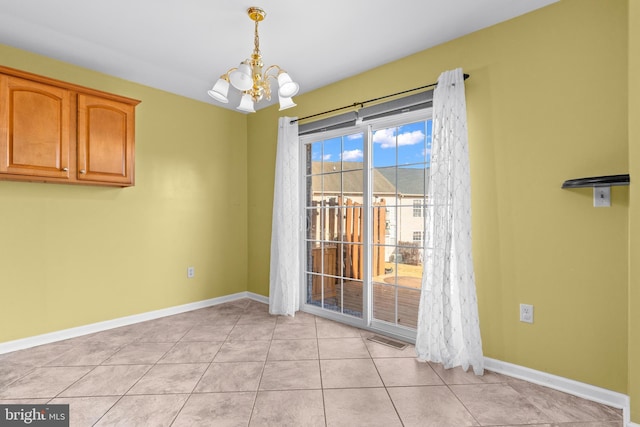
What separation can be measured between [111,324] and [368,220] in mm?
2710

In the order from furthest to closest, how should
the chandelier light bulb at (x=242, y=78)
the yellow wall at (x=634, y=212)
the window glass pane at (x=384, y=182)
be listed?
1. the window glass pane at (x=384, y=182)
2. the chandelier light bulb at (x=242, y=78)
3. the yellow wall at (x=634, y=212)

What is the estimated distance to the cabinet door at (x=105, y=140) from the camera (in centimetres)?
270

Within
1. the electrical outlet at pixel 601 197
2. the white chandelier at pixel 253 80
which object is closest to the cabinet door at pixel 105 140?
the white chandelier at pixel 253 80

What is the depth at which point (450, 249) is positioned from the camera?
2.32 metres

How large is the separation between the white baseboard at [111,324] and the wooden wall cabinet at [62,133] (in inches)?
52.6

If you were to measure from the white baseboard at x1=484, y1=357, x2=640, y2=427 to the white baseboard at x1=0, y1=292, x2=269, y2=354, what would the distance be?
2.62m

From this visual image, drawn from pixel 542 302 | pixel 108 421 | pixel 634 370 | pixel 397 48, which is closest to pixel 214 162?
pixel 397 48

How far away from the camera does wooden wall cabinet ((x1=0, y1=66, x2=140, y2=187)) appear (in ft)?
7.71

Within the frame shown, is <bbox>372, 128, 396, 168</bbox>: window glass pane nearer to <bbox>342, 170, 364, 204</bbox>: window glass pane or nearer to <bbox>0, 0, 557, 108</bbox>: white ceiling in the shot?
<bbox>342, 170, 364, 204</bbox>: window glass pane

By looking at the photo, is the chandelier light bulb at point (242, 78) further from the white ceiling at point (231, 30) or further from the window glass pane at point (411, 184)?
the window glass pane at point (411, 184)

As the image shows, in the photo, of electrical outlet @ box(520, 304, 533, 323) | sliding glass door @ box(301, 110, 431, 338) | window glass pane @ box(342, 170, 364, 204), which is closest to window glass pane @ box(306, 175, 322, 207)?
sliding glass door @ box(301, 110, 431, 338)

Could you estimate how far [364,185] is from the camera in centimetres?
313

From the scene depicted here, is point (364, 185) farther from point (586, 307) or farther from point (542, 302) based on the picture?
point (586, 307)

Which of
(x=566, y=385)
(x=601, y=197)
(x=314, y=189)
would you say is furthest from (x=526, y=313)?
(x=314, y=189)
